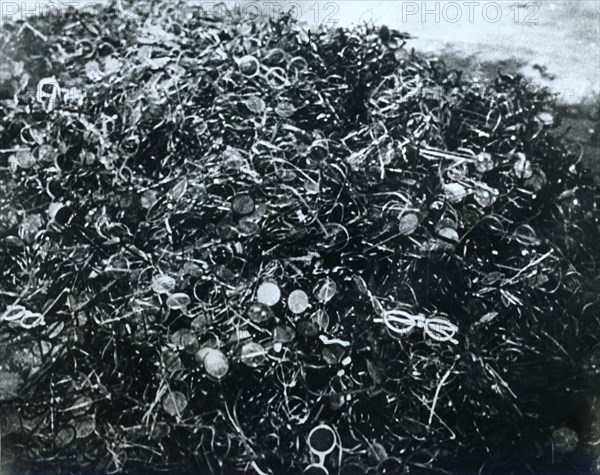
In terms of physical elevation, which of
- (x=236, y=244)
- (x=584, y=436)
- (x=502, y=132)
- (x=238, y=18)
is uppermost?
(x=238, y=18)

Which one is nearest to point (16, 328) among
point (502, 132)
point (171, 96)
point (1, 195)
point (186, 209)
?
point (1, 195)

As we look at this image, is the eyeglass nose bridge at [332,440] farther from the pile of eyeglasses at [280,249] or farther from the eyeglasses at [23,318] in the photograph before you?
the eyeglasses at [23,318]

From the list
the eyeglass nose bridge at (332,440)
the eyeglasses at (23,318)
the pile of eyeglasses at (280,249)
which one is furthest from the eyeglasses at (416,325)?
the eyeglasses at (23,318)

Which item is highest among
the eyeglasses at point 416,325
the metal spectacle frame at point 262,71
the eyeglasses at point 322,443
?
the metal spectacle frame at point 262,71

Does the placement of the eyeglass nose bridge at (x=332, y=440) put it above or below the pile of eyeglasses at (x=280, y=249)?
below

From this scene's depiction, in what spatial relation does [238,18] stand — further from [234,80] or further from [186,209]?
[186,209]

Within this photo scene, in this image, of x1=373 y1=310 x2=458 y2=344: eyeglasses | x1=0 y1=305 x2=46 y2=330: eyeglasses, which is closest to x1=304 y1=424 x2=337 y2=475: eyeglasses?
x1=373 y1=310 x2=458 y2=344: eyeglasses

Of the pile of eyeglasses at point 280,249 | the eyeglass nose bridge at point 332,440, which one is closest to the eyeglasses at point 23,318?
the pile of eyeglasses at point 280,249

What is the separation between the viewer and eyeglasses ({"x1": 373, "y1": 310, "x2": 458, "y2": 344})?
36.0 inches

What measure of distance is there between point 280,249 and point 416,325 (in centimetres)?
23

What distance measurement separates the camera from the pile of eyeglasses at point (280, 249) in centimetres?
91

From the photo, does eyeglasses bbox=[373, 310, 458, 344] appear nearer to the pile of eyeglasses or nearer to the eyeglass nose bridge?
the pile of eyeglasses

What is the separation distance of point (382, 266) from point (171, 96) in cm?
41

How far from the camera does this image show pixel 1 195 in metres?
0.95
